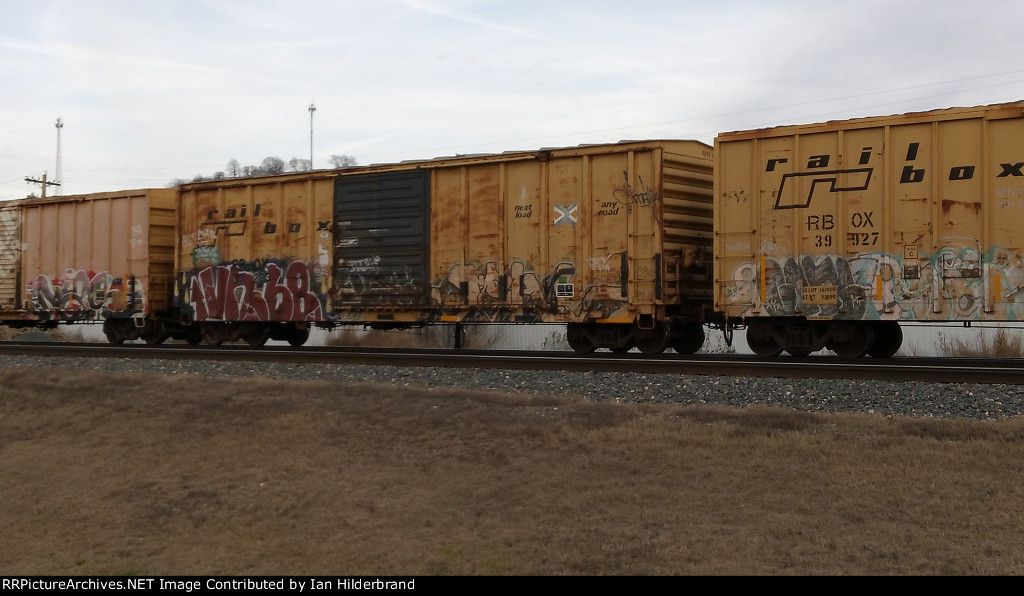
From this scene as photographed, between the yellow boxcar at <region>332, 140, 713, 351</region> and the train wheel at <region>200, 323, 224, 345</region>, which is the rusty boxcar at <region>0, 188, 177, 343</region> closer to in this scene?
the train wheel at <region>200, 323, 224, 345</region>

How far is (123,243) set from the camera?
62.0 ft

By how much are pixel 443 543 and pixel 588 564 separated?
4.25 feet

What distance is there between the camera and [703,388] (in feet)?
34.1

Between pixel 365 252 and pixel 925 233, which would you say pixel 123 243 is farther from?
pixel 925 233

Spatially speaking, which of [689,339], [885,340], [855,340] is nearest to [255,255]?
[689,339]

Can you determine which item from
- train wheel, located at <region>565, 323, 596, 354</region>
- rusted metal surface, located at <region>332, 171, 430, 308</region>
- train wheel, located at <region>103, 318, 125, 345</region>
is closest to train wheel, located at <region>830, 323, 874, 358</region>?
train wheel, located at <region>565, 323, 596, 354</region>

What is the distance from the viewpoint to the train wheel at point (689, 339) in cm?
1514

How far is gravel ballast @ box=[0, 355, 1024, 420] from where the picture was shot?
9039 mm

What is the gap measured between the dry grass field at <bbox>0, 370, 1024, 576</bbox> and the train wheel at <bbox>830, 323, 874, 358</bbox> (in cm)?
437

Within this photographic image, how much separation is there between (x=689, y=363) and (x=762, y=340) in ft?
6.73

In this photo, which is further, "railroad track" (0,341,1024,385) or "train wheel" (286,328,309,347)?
"train wheel" (286,328,309,347)

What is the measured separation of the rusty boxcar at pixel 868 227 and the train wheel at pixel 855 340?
0.7 inches

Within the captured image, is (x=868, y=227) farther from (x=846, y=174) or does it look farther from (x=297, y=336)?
(x=297, y=336)

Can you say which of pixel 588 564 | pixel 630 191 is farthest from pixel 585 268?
pixel 588 564
